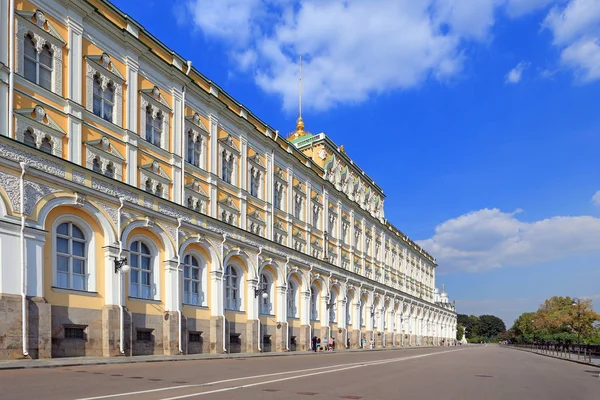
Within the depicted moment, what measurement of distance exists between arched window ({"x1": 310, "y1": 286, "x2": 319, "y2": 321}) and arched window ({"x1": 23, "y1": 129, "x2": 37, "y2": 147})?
92.3 ft

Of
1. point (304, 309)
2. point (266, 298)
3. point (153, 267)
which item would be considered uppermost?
point (153, 267)

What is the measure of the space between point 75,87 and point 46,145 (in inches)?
119

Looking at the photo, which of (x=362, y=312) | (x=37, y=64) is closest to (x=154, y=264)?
(x=37, y=64)

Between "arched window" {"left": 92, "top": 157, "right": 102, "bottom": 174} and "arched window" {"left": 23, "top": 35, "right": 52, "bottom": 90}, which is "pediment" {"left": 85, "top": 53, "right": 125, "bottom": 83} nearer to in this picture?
"arched window" {"left": 23, "top": 35, "right": 52, "bottom": 90}

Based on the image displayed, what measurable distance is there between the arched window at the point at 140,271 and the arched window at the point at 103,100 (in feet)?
20.2

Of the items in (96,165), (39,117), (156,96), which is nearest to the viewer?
(39,117)

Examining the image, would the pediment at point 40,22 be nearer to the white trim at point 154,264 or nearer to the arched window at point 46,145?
the arched window at point 46,145

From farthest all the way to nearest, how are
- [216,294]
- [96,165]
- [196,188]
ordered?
[196,188] < [216,294] < [96,165]

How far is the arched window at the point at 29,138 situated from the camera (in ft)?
64.5

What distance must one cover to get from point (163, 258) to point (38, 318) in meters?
8.20

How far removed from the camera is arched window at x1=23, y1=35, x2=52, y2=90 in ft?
65.9

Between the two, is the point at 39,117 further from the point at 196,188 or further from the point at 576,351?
the point at 576,351

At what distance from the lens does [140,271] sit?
78.8 ft

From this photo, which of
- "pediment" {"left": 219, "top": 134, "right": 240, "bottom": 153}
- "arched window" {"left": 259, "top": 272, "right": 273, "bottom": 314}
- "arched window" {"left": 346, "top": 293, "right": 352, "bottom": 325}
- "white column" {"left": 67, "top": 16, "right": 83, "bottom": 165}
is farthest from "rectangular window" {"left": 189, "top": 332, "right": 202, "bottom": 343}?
"arched window" {"left": 346, "top": 293, "right": 352, "bottom": 325}
